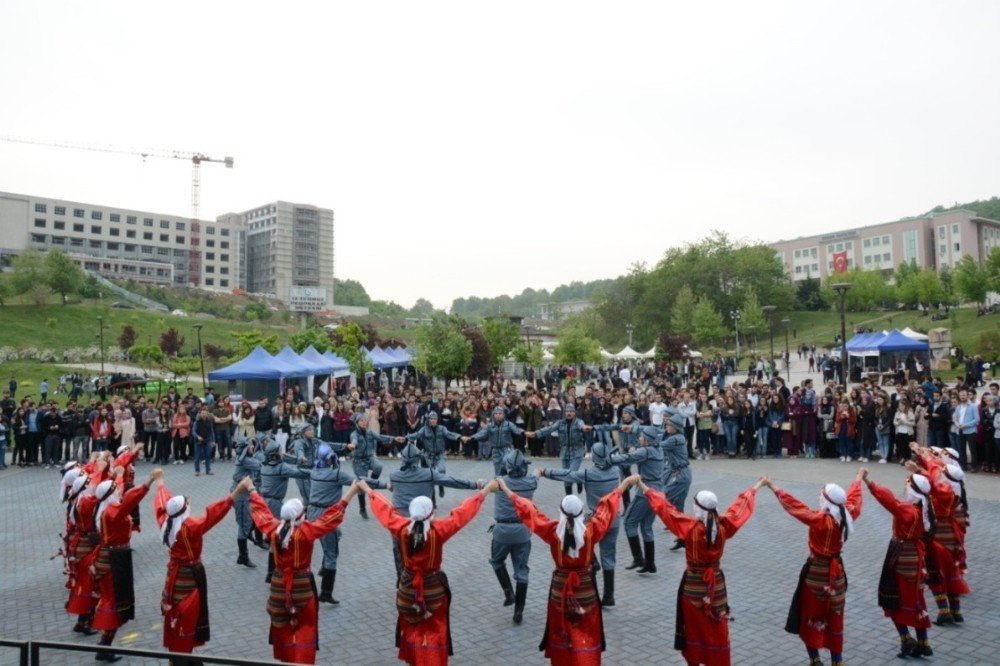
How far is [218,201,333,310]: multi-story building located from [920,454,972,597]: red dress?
448 ft

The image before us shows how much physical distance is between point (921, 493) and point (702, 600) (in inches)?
110

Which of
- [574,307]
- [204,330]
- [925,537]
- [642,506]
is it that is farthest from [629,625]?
[574,307]

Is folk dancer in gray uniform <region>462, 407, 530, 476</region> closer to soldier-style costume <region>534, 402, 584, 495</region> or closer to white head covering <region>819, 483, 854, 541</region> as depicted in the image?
soldier-style costume <region>534, 402, 584, 495</region>

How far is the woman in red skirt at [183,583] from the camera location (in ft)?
20.0

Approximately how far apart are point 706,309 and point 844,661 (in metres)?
65.4

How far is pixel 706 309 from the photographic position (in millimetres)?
69250

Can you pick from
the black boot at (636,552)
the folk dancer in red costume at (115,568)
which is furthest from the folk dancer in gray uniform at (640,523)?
the folk dancer in red costume at (115,568)

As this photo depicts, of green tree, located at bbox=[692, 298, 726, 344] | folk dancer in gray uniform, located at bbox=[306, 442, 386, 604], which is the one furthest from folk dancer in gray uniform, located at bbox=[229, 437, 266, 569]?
green tree, located at bbox=[692, 298, 726, 344]

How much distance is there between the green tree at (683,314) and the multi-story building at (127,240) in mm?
80641

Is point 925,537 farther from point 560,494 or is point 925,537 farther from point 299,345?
point 299,345

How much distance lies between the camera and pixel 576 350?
49938 mm

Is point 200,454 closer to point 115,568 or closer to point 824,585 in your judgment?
point 115,568

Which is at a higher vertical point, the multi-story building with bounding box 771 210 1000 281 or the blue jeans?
the multi-story building with bounding box 771 210 1000 281

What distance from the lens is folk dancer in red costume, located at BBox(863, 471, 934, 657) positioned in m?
6.38
